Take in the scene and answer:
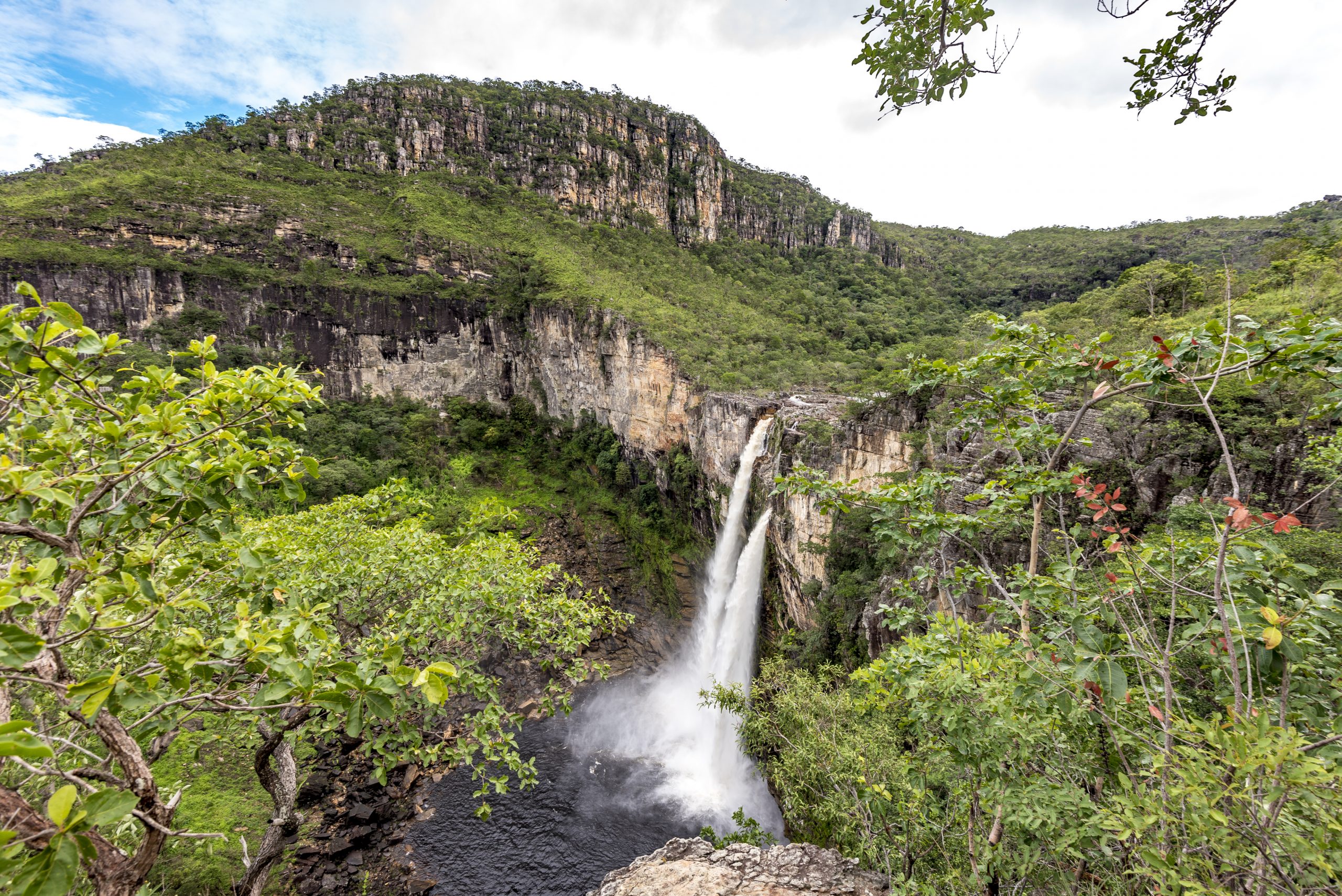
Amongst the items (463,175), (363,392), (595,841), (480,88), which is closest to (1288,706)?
(595,841)

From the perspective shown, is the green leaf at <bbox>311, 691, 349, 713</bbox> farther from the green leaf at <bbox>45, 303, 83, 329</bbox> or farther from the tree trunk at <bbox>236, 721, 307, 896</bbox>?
the tree trunk at <bbox>236, 721, 307, 896</bbox>

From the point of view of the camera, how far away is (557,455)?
31.7 metres

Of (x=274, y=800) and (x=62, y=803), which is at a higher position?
(x=62, y=803)

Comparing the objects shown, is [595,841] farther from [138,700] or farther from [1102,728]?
[138,700]

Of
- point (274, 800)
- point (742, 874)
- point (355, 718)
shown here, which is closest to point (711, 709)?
point (742, 874)

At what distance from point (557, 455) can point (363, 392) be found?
39.7ft

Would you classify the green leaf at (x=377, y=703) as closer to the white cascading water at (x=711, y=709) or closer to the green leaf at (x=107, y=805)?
the green leaf at (x=107, y=805)

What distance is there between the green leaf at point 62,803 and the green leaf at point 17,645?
49 centimetres

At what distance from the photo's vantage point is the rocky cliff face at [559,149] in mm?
39312

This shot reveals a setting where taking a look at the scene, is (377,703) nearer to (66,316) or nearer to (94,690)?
(94,690)

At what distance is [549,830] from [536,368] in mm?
26204

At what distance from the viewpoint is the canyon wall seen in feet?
47.8

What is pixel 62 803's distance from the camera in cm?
118

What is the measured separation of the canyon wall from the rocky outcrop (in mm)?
7703
